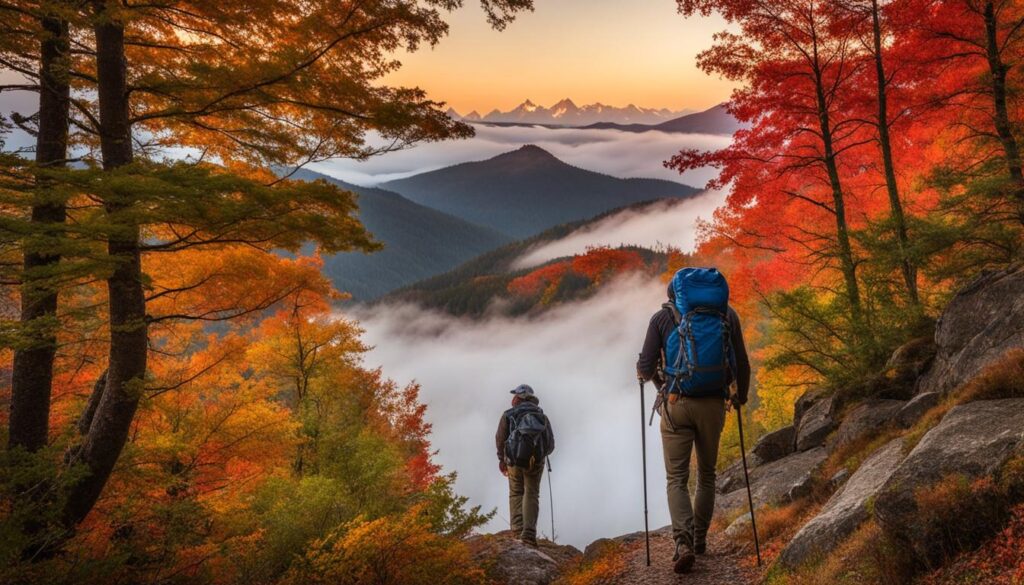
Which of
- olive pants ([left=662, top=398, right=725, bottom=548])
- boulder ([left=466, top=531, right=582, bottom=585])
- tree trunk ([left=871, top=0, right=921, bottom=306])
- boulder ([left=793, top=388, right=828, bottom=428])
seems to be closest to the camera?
olive pants ([left=662, top=398, right=725, bottom=548])

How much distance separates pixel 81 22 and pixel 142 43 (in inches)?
37.5

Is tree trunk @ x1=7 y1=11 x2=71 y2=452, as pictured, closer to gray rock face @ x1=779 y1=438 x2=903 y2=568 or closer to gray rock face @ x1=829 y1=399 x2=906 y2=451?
gray rock face @ x1=779 y1=438 x2=903 y2=568

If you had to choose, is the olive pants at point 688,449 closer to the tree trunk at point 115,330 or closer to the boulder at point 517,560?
the boulder at point 517,560

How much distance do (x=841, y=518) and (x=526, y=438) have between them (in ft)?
13.9

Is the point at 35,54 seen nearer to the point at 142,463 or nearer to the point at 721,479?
the point at 142,463

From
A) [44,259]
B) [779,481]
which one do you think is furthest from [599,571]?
[44,259]

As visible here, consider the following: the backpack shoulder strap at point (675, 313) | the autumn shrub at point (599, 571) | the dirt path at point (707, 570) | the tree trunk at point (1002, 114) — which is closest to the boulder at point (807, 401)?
the tree trunk at point (1002, 114)

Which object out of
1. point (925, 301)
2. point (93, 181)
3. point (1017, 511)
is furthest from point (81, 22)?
point (925, 301)

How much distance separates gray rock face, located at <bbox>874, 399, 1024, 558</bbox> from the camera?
3.40m

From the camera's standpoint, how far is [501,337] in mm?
114062

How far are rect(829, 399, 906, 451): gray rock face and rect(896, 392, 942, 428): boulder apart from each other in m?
0.15

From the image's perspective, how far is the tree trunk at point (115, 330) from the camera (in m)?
6.16

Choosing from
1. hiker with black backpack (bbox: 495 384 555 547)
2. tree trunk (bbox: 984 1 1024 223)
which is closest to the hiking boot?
hiker with black backpack (bbox: 495 384 555 547)

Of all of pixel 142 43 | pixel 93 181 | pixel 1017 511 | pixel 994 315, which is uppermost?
pixel 142 43
